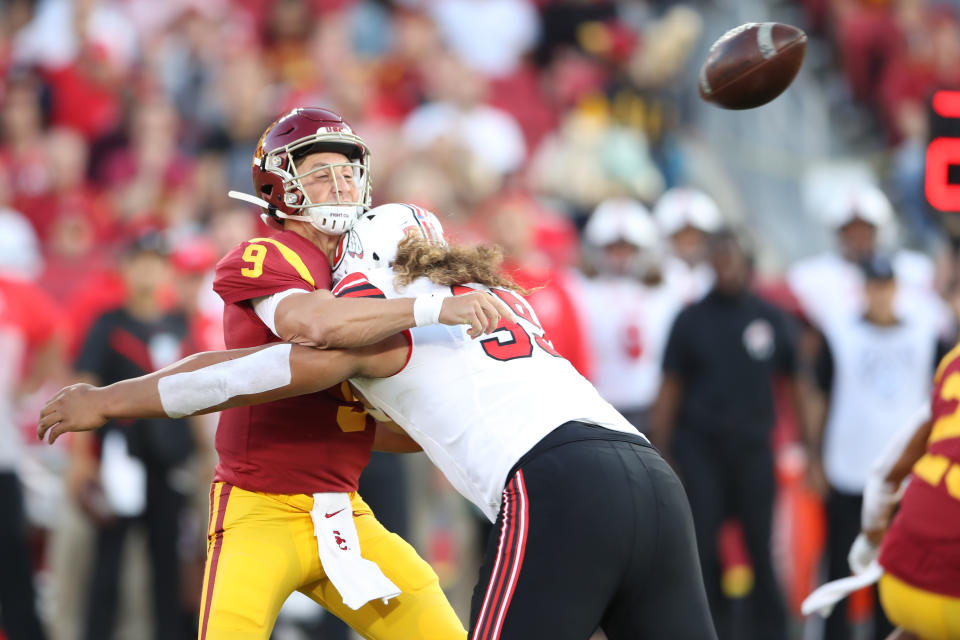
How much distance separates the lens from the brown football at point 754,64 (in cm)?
418

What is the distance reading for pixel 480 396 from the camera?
341 centimetres

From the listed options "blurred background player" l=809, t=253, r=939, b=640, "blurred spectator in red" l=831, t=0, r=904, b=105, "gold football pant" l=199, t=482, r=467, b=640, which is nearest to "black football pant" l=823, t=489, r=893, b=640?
"blurred background player" l=809, t=253, r=939, b=640

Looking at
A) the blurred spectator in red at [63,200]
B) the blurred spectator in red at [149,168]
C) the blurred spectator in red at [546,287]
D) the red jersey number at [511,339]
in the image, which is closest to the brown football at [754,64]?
the red jersey number at [511,339]

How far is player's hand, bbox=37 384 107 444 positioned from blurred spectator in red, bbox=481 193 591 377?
368 cm

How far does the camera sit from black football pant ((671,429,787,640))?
6988 millimetres

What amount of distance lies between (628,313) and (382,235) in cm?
437

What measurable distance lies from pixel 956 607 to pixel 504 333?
161 cm

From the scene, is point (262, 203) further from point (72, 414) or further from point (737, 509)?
point (737, 509)

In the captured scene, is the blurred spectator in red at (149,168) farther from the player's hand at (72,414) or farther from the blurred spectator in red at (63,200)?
the player's hand at (72,414)

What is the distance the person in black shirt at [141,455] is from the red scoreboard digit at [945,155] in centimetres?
389

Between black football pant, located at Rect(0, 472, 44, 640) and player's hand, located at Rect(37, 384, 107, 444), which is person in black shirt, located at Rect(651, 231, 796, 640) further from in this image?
player's hand, located at Rect(37, 384, 107, 444)

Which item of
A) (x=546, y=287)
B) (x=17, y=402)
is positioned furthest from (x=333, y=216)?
(x=17, y=402)

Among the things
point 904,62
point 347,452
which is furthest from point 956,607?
point 904,62

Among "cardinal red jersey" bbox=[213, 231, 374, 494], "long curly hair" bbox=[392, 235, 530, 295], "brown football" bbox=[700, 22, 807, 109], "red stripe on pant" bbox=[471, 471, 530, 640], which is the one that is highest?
"brown football" bbox=[700, 22, 807, 109]
